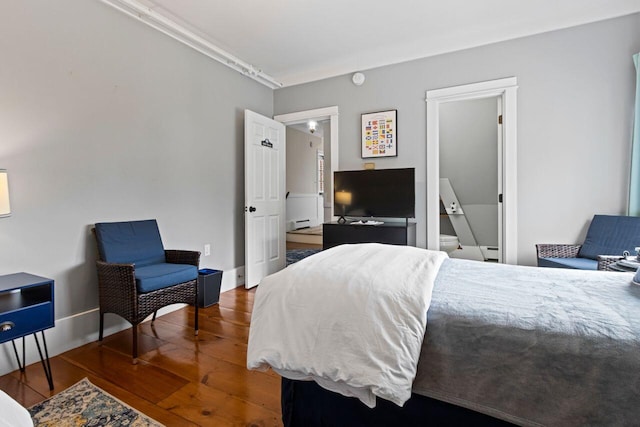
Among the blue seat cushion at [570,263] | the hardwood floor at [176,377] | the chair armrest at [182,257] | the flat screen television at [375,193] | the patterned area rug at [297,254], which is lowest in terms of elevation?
the hardwood floor at [176,377]

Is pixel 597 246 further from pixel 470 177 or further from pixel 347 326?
pixel 347 326

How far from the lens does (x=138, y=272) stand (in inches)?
89.5

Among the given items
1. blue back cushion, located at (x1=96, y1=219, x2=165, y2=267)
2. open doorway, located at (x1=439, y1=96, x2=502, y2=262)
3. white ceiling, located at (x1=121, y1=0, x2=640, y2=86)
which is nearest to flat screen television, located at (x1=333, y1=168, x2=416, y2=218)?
white ceiling, located at (x1=121, y1=0, x2=640, y2=86)

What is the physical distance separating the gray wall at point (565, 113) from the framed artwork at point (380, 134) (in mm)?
565

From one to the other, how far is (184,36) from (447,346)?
3.33 metres

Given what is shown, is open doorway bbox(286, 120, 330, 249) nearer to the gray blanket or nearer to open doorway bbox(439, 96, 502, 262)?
open doorway bbox(439, 96, 502, 262)

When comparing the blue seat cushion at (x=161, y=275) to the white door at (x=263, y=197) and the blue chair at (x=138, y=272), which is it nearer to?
the blue chair at (x=138, y=272)

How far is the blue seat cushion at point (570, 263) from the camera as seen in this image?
244cm

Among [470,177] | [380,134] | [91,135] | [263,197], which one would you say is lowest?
[263,197]

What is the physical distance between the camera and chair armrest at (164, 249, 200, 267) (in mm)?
2613

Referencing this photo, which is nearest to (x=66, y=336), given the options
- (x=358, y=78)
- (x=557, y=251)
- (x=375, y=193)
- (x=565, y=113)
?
(x=375, y=193)

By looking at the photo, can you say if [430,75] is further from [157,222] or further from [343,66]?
[157,222]

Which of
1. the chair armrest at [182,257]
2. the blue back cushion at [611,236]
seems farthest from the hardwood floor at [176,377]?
the blue back cushion at [611,236]

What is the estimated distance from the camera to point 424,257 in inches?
63.5
